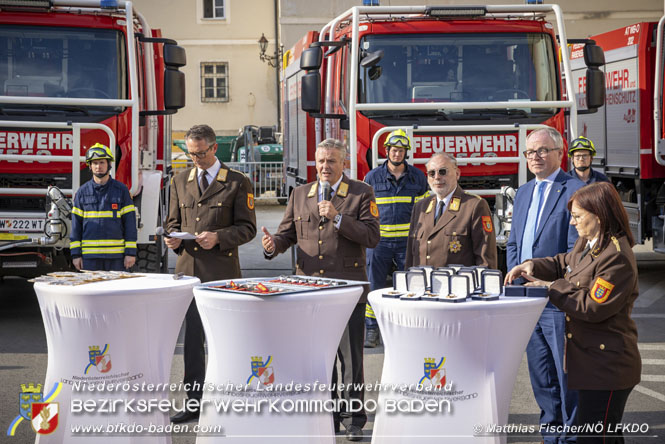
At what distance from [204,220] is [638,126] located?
8079 mm

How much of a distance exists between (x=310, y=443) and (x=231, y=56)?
119ft

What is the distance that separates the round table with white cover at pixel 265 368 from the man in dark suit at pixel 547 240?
1291 mm

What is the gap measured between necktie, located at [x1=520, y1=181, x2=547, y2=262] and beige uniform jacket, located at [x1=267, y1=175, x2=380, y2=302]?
0.94 m

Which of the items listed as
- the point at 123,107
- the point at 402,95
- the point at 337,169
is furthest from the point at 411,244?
the point at 123,107

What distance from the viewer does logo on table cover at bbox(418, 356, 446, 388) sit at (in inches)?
171

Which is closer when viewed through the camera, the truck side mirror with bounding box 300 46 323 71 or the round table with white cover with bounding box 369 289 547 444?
the round table with white cover with bounding box 369 289 547 444

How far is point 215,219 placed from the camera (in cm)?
625

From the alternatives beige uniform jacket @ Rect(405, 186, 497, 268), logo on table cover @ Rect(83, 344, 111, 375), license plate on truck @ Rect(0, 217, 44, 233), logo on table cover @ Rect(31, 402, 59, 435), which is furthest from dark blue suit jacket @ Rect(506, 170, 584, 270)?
license plate on truck @ Rect(0, 217, 44, 233)

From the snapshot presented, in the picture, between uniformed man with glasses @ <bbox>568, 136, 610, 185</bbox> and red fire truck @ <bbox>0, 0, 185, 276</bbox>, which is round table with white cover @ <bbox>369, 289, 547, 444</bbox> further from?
red fire truck @ <bbox>0, 0, 185, 276</bbox>

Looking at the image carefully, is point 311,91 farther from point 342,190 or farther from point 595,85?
point 342,190

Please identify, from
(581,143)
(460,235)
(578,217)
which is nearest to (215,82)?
(581,143)

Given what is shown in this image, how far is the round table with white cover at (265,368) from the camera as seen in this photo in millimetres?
4523

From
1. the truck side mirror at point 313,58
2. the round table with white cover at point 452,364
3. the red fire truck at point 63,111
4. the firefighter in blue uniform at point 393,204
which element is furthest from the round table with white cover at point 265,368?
the red fire truck at point 63,111

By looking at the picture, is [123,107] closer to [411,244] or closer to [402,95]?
[402,95]
